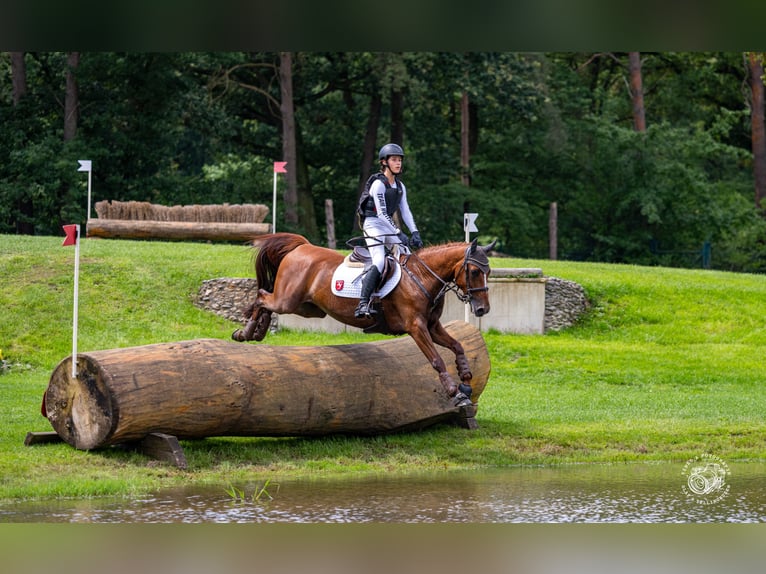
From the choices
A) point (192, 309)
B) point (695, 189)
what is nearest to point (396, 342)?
point (192, 309)

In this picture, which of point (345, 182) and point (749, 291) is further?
point (345, 182)

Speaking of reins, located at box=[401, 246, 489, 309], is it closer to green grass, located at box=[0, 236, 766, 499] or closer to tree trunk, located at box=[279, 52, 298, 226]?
green grass, located at box=[0, 236, 766, 499]

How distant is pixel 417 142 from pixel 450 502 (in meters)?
31.2

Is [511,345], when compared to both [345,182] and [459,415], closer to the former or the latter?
[459,415]

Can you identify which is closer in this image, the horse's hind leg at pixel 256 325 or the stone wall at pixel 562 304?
the horse's hind leg at pixel 256 325

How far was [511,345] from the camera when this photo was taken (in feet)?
66.7

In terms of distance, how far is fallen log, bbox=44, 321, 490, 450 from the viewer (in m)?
10.8

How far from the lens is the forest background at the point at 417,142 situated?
112 feet

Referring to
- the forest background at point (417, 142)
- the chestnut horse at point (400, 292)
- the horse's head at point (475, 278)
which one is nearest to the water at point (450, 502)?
the chestnut horse at point (400, 292)

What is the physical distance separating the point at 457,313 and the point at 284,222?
42.9 feet

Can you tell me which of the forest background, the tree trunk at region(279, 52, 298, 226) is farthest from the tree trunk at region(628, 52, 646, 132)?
the tree trunk at region(279, 52, 298, 226)

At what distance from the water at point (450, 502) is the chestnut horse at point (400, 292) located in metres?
1.43

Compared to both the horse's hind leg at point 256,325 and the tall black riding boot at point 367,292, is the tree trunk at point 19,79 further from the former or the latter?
the tall black riding boot at point 367,292

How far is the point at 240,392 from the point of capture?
11219 millimetres
